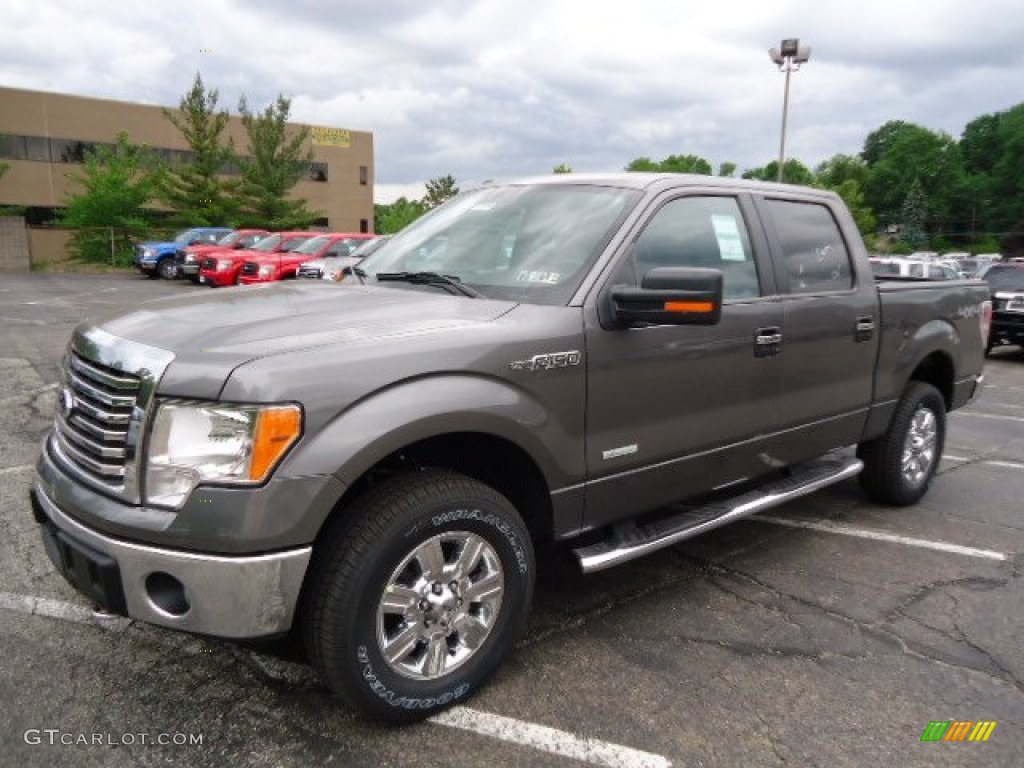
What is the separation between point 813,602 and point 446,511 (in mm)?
2050

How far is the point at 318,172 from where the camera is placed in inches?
2148

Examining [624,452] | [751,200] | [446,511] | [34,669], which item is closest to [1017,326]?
[751,200]

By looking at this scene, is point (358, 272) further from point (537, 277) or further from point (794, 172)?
point (794, 172)

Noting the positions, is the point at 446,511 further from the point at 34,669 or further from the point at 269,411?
the point at 34,669

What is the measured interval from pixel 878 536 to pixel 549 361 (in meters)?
2.82

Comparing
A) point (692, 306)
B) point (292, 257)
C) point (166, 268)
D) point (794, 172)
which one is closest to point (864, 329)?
point (692, 306)

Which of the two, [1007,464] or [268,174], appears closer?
[1007,464]

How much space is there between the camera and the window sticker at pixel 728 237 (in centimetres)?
372

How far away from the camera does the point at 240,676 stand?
2918 mm

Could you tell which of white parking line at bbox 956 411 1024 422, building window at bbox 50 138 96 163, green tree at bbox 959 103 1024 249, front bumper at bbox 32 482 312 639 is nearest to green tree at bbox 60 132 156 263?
building window at bbox 50 138 96 163

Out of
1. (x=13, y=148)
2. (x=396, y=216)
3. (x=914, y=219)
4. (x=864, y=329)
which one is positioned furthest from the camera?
(x=914, y=219)

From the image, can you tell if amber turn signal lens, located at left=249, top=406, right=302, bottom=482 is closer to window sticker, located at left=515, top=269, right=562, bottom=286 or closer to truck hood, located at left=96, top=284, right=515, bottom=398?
→ truck hood, located at left=96, top=284, right=515, bottom=398

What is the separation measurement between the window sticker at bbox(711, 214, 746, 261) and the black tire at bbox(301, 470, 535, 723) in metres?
1.73

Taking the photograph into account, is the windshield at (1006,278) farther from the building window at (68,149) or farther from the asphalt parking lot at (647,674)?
the building window at (68,149)
